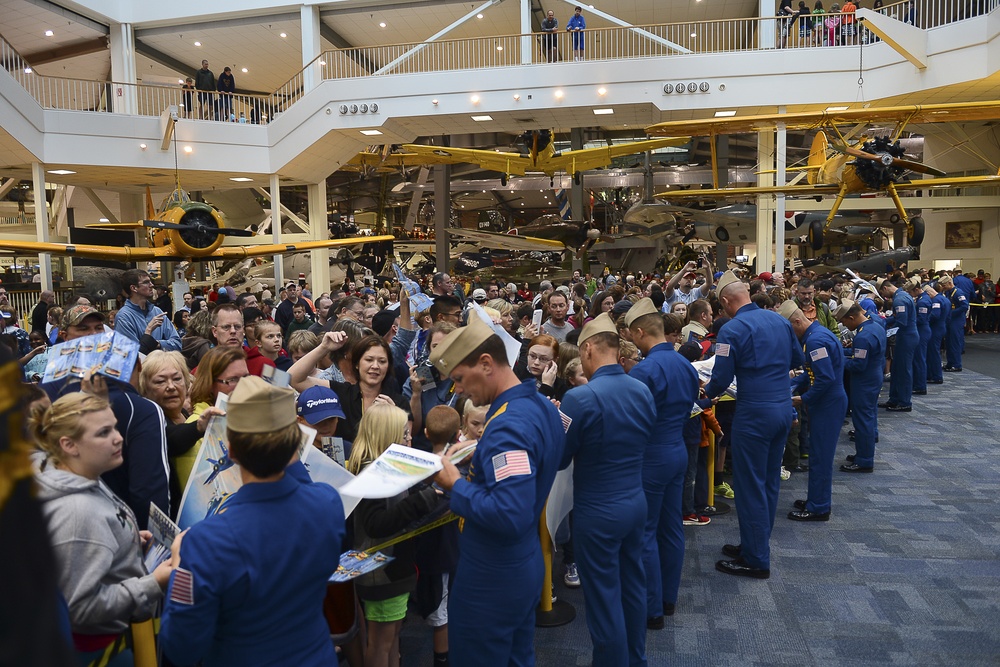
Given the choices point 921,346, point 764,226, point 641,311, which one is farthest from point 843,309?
point 764,226

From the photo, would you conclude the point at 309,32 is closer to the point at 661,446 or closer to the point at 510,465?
the point at 661,446

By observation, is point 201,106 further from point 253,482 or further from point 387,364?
point 253,482

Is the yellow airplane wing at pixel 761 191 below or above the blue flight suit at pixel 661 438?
above

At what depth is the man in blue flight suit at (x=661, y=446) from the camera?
375 centimetres

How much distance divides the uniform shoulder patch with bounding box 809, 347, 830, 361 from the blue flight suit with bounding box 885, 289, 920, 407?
4.72m

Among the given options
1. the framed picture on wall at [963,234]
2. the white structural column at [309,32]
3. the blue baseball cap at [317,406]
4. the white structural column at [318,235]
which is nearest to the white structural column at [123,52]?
the white structural column at [309,32]

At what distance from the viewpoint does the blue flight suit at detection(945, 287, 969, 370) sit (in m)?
12.6

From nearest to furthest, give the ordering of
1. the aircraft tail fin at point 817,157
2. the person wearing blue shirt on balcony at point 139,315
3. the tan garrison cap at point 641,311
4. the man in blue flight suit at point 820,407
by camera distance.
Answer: the tan garrison cap at point 641,311 → the man in blue flight suit at point 820,407 → the person wearing blue shirt on balcony at point 139,315 → the aircraft tail fin at point 817,157

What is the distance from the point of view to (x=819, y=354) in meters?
5.35

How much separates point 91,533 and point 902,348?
10.1m

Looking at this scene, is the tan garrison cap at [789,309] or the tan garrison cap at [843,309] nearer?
the tan garrison cap at [789,309]

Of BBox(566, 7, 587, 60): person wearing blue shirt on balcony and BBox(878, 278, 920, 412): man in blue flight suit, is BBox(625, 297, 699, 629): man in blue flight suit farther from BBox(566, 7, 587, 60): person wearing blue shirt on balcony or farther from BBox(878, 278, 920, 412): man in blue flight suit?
BBox(566, 7, 587, 60): person wearing blue shirt on balcony

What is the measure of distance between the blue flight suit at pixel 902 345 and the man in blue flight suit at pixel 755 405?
18.5ft

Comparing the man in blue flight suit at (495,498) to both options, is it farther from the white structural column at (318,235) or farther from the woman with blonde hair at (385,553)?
the white structural column at (318,235)
